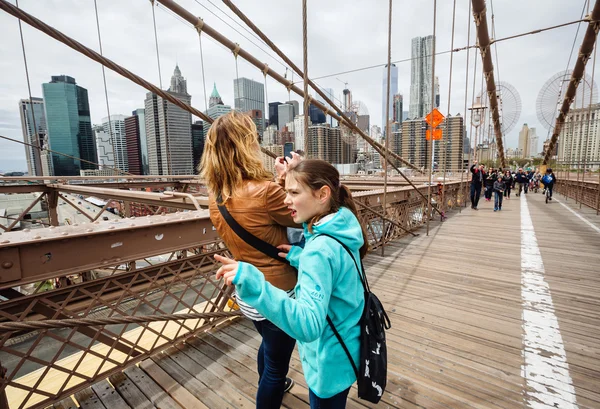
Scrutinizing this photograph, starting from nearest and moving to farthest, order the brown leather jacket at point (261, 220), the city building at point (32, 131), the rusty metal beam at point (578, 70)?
the brown leather jacket at point (261, 220)
the city building at point (32, 131)
the rusty metal beam at point (578, 70)

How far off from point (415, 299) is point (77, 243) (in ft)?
11.3

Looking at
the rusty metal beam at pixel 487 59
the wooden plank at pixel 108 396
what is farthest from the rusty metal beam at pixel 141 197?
the rusty metal beam at pixel 487 59

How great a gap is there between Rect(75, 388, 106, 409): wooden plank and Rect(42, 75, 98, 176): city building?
5535 millimetres

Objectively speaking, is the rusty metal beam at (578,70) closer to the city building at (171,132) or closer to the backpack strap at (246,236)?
the city building at (171,132)

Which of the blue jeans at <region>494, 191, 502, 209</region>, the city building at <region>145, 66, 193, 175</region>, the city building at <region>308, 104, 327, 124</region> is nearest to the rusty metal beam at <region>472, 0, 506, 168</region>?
the blue jeans at <region>494, 191, 502, 209</region>

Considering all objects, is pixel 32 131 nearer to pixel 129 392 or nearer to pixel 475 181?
pixel 129 392

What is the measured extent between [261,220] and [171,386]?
1.74 metres

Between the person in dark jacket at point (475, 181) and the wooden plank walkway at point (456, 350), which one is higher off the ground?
the person in dark jacket at point (475, 181)

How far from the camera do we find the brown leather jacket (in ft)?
4.76

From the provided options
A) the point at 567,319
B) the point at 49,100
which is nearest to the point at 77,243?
the point at 567,319

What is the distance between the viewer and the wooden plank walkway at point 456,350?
85.7 inches

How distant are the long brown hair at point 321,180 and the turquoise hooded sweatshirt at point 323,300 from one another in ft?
0.21

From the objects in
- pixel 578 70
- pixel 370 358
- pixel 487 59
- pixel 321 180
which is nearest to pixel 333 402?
pixel 370 358

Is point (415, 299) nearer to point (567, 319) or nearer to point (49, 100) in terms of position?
point (567, 319)
